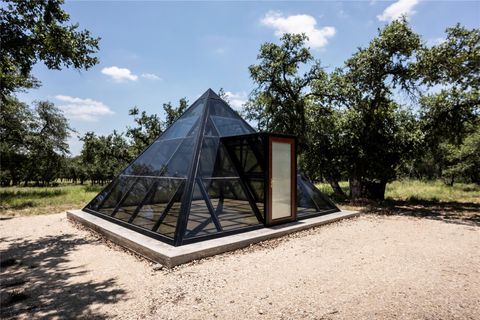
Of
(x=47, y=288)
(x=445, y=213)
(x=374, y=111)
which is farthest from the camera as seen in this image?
(x=374, y=111)

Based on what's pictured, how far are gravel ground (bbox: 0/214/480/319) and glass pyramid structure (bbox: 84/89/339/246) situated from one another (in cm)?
82

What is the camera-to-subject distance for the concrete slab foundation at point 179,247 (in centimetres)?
479

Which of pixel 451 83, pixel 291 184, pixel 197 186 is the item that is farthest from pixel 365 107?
pixel 197 186

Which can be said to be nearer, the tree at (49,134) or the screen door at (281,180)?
the screen door at (281,180)

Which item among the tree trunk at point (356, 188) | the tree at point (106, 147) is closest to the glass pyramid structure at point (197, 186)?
the tree trunk at point (356, 188)

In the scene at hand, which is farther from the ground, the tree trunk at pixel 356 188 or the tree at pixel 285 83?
the tree at pixel 285 83

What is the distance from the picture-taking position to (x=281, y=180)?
7.30m

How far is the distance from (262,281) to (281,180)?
3.55 m

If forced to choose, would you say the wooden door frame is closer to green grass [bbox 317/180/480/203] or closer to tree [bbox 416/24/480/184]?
tree [bbox 416/24/480/184]

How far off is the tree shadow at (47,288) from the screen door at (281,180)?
161 inches

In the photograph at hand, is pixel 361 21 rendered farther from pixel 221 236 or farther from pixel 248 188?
pixel 221 236

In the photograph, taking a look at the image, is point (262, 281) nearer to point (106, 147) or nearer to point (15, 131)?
point (15, 131)

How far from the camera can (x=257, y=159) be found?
706 cm

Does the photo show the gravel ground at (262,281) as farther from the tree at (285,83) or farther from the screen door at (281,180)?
the tree at (285,83)
